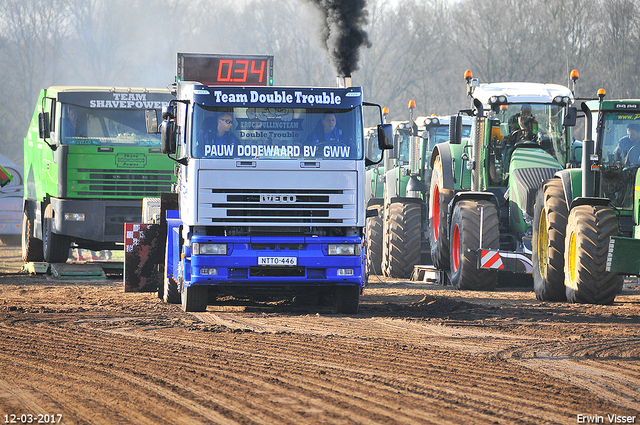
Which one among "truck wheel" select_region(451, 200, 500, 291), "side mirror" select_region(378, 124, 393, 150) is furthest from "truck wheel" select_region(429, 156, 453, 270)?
"side mirror" select_region(378, 124, 393, 150)

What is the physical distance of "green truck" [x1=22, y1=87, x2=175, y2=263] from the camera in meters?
17.4

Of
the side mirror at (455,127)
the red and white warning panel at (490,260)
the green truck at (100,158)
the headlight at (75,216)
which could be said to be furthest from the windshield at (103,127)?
the red and white warning panel at (490,260)

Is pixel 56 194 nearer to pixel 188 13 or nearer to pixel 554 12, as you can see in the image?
pixel 554 12

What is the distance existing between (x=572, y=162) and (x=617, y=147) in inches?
89.6

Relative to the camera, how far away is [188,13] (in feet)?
199

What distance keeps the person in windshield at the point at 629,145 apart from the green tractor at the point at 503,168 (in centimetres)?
204

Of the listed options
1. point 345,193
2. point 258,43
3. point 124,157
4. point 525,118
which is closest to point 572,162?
point 525,118

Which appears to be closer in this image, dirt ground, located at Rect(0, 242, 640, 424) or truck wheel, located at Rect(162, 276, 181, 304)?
dirt ground, located at Rect(0, 242, 640, 424)

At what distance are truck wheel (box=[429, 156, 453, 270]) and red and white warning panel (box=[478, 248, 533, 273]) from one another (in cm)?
219

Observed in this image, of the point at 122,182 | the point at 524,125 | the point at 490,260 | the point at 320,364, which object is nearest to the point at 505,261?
the point at 490,260

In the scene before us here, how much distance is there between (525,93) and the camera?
50.4ft

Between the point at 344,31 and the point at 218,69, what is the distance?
8.91ft

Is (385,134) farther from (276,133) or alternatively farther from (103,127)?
(103,127)

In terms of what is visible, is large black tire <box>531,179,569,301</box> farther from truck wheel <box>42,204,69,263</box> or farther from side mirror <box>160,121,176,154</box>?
truck wheel <box>42,204,69,263</box>
